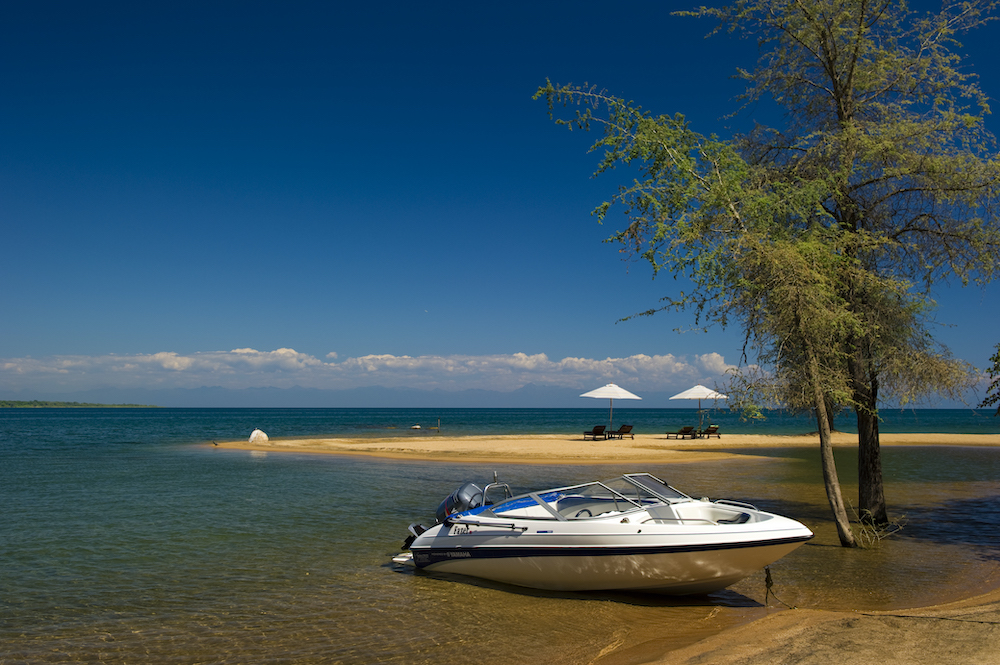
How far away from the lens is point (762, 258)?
1040cm

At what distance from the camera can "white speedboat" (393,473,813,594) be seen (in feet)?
26.4

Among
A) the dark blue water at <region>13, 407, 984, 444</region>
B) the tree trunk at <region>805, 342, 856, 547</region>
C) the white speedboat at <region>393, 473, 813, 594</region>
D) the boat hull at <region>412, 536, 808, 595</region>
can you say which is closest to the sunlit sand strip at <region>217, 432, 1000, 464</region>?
Result: the dark blue water at <region>13, 407, 984, 444</region>

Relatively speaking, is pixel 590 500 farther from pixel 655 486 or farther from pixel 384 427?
pixel 384 427

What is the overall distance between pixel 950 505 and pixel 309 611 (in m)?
16.1

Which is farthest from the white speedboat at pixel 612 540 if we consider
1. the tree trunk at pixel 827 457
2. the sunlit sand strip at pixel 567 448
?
A: the sunlit sand strip at pixel 567 448

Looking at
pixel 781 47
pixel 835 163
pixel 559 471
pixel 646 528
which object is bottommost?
pixel 559 471

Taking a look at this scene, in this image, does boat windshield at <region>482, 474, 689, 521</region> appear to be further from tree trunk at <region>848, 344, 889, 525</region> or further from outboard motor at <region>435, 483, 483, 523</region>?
tree trunk at <region>848, 344, 889, 525</region>

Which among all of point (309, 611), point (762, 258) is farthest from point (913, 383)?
point (309, 611)

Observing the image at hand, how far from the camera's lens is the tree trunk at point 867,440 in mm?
11688

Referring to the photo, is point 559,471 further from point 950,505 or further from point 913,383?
point 913,383

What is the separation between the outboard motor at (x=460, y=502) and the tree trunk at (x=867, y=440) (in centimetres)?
708

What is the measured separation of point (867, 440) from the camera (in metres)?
12.2

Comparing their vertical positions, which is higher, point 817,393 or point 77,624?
point 817,393

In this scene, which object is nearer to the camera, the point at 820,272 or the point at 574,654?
the point at 574,654
